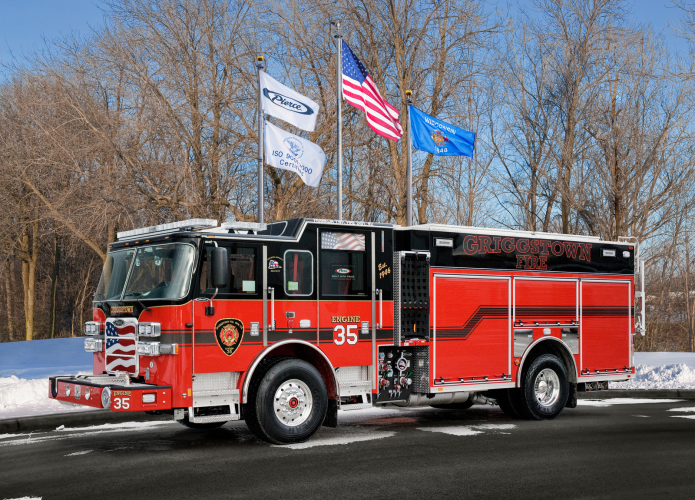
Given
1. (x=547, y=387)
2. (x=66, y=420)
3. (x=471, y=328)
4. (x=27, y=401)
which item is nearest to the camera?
(x=471, y=328)

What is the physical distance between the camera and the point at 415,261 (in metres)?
10.9

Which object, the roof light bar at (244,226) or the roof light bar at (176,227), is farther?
the roof light bar at (244,226)

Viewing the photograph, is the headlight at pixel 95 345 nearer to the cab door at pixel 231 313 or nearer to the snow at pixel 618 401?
the cab door at pixel 231 313

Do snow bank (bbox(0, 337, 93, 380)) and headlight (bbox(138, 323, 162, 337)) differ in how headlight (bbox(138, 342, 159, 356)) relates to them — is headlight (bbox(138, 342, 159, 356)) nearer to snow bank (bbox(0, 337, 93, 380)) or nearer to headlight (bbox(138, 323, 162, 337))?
headlight (bbox(138, 323, 162, 337))

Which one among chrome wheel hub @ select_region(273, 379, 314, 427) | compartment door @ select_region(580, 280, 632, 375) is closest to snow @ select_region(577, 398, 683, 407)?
compartment door @ select_region(580, 280, 632, 375)

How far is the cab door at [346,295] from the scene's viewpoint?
10.1 metres

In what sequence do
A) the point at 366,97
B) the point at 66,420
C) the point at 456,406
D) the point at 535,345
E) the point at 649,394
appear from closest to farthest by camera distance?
the point at 66,420, the point at 535,345, the point at 456,406, the point at 649,394, the point at 366,97

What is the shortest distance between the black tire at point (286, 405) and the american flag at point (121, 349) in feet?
5.02

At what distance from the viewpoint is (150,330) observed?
Result: 886 centimetres

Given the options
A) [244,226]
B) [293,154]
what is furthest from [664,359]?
[244,226]

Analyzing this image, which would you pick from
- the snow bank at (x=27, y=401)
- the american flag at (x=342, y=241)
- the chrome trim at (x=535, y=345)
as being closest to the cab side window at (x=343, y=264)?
the american flag at (x=342, y=241)

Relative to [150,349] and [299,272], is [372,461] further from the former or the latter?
[150,349]

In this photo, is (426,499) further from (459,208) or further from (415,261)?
Result: (459,208)

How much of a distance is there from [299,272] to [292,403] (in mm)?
1702
